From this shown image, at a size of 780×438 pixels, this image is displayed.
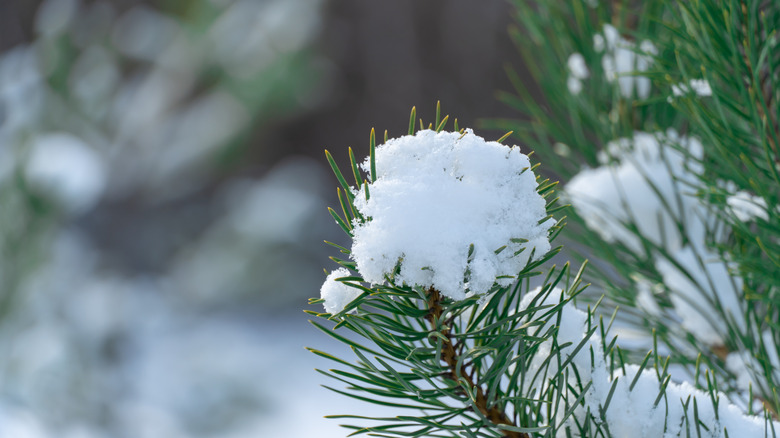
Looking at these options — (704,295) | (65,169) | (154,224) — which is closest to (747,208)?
(704,295)

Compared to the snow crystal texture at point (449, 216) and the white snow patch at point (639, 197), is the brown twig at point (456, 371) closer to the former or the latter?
the snow crystal texture at point (449, 216)

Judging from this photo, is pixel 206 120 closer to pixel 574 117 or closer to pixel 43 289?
pixel 43 289

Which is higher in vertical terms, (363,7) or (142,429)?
(363,7)

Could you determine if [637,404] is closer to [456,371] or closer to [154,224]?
[456,371]

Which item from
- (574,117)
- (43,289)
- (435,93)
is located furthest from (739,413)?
(435,93)

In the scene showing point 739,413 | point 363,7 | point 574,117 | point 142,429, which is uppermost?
point 363,7

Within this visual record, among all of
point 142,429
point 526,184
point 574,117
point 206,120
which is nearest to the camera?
point 526,184

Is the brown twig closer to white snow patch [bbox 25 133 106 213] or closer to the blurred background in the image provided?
the blurred background
